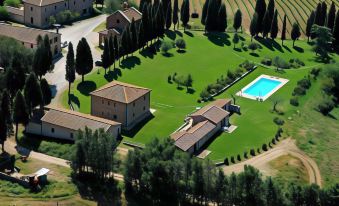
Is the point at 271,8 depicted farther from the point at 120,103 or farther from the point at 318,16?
the point at 120,103

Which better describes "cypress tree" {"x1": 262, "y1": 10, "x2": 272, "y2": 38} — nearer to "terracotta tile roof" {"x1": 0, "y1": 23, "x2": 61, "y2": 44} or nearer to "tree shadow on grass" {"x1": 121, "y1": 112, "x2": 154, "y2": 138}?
"terracotta tile roof" {"x1": 0, "y1": 23, "x2": 61, "y2": 44}

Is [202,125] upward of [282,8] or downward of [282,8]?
downward

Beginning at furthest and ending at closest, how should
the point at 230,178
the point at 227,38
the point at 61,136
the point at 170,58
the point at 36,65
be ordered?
the point at 227,38 < the point at 170,58 < the point at 36,65 < the point at 61,136 < the point at 230,178

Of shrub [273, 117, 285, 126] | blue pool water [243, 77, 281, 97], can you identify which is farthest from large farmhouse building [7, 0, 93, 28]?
shrub [273, 117, 285, 126]

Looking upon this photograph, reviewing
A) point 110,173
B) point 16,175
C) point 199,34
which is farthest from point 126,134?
point 199,34

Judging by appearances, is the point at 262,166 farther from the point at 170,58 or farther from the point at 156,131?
the point at 170,58

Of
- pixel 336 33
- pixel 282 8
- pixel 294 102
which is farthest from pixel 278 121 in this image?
pixel 282 8

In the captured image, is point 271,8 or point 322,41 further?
point 271,8

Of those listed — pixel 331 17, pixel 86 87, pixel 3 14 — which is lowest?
pixel 86 87
